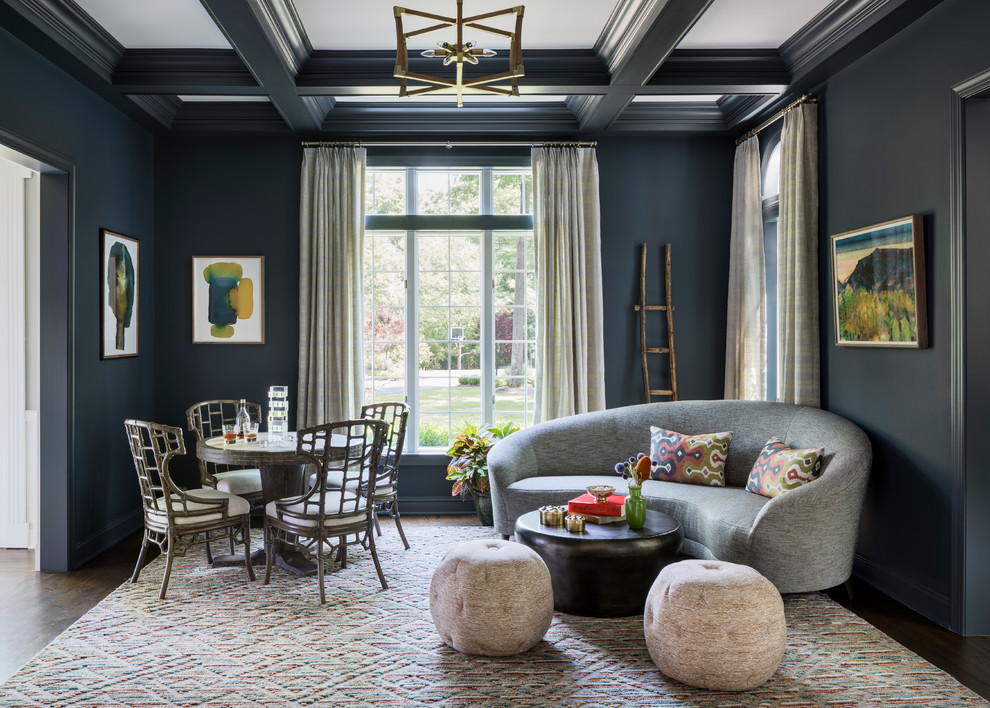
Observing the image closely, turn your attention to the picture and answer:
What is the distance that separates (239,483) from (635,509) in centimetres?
267

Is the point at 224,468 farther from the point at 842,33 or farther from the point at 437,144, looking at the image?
the point at 842,33

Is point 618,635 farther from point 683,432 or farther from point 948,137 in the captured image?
point 948,137

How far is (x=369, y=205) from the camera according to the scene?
6.25 metres

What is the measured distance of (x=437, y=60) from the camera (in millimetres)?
5000

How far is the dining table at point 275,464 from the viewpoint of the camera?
4.18 meters

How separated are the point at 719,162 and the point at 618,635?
4284 mm

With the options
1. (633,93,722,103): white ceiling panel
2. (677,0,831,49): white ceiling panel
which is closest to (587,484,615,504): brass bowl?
(677,0,831,49): white ceiling panel

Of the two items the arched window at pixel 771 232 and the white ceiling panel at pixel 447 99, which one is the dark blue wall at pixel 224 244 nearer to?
the white ceiling panel at pixel 447 99

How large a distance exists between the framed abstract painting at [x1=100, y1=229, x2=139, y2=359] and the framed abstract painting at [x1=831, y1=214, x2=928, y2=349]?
5.05m

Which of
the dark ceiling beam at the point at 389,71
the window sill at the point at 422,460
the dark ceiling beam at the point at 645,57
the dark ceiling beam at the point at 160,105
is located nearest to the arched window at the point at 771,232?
the dark ceiling beam at the point at 645,57

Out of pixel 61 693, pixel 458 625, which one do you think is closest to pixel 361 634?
pixel 458 625

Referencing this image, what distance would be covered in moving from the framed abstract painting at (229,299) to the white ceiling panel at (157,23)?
6.06 ft

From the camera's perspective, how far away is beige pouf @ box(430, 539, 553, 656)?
3219mm

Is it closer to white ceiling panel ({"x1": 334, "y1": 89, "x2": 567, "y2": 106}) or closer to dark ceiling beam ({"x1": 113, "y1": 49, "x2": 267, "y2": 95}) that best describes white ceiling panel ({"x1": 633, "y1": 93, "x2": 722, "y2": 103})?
white ceiling panel ({"x1": 334, "y1": 89, "x2": 567, "y2": 106})
